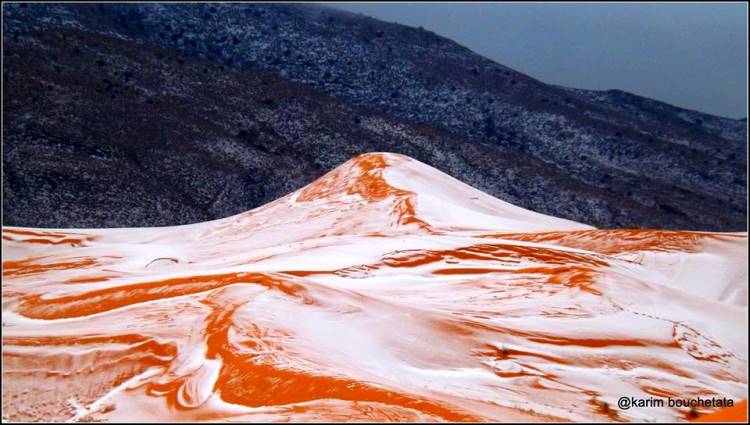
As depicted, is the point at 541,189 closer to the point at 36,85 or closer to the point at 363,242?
the point at 36,85

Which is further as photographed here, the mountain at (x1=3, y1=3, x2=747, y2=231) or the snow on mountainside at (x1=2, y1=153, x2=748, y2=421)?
the mountain at (x1=3, y1=3, x2=747, y2=231)

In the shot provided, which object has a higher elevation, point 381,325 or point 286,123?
point 286,123

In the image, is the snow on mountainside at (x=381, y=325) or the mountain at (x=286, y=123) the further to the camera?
the mountain at (x=286, y=123)

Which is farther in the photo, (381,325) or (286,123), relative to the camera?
(286,123)
